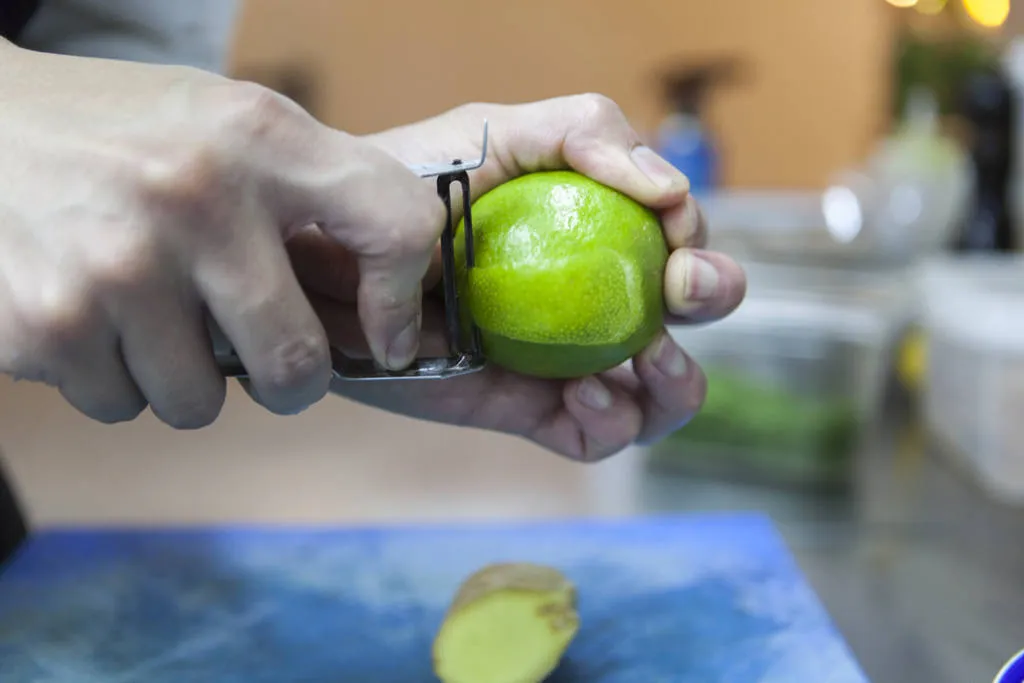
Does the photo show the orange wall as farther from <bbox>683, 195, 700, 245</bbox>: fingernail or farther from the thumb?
the thumb

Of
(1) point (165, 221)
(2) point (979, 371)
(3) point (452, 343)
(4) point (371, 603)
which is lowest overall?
(4) point (371, 603)

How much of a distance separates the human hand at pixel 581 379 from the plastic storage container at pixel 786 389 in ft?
1.19

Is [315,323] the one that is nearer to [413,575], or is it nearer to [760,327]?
[413,575]

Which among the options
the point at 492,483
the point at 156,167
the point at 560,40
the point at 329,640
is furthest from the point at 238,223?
the point at 560,40

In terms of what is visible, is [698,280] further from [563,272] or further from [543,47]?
[543,47]

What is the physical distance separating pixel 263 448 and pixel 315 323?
0.89m

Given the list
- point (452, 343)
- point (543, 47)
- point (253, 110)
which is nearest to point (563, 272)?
point (452, 343)

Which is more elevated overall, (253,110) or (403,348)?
(253,110)

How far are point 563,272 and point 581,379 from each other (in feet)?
0.57

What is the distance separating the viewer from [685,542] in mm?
856

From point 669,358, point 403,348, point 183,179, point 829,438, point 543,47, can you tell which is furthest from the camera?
point 543,47

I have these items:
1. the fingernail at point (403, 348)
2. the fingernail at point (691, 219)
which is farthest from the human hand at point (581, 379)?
the fingernail at point (403, 348)

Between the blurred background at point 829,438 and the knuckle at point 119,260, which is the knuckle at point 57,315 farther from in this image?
the blurred background at point 829,438

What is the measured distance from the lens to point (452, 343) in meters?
0.59
